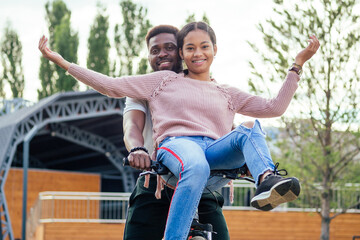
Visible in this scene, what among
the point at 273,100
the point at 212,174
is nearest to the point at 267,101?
the point at 273,100

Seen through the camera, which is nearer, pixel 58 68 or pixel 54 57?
pixel 54 57

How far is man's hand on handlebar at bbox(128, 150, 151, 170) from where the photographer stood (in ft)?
9.03

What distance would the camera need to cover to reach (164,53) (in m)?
3.73

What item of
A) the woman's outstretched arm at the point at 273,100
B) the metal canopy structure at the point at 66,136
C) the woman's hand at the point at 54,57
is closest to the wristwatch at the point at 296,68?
the woman's outstretched arm at the point at 273,100

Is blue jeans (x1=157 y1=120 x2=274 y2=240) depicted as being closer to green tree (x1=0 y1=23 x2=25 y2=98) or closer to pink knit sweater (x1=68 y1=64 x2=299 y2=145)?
pink knit sweater (x1=68 y1=64 x2=299 y2=145)

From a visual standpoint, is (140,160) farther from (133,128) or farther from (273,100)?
(273,100)

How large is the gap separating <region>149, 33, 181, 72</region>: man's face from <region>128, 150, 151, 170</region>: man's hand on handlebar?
1022 mm

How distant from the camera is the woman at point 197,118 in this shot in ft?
8.57

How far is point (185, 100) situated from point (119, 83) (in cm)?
36

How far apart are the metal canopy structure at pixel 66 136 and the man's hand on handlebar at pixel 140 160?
618 inches

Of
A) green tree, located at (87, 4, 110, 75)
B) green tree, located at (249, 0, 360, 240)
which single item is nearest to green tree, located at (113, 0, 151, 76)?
green tree, located at (87, 4, 110, 75)

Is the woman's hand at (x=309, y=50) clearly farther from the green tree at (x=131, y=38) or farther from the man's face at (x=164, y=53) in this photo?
the green tree at (x=131, y=38)

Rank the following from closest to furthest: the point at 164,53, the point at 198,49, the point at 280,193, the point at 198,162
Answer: the point at 280,193 → the point at 198,162 → the point at 198,49 → the point at 164,53

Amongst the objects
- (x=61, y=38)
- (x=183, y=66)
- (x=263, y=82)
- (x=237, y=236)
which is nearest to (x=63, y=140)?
(x=61, y=38)
